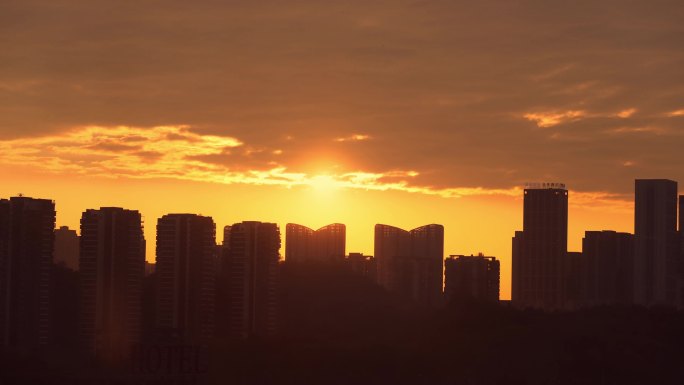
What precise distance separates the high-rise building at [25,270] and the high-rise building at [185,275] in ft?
34.9

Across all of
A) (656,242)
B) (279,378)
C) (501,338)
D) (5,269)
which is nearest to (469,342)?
(501,338)

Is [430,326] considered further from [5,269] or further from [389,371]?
[5,269]

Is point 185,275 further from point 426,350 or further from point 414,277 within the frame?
point 414,277

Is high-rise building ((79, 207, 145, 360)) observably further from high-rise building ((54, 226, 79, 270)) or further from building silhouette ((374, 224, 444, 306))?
building silhouette ((374, 224, 444, 306))

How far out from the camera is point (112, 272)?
4395 inches

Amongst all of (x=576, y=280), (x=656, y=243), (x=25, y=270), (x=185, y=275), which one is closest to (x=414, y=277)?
(x=576, y=280)

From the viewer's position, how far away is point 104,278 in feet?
365

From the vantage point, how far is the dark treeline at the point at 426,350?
99.3 m

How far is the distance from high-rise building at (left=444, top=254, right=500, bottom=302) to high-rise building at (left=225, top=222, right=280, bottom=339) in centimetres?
5009

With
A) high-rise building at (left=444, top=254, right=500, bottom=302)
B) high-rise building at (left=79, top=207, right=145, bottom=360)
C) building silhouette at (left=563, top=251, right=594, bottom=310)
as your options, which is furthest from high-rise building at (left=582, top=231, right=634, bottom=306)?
high-rise building at (left=79, top=207, right=145, bottom=360)

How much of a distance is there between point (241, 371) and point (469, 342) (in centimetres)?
2833

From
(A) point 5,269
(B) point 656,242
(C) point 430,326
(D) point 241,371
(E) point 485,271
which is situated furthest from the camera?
(B) point 656,242

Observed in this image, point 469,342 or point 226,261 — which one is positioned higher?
point 226,261

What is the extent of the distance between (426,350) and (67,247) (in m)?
49.7
